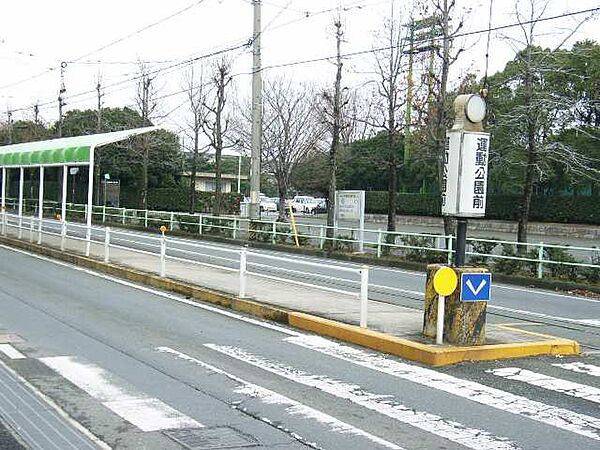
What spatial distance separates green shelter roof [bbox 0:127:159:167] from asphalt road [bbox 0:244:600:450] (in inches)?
434

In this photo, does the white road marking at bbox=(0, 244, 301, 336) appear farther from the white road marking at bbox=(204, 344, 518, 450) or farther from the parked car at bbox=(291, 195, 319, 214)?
the parked car at bbox=(291, 195, 319, 214)

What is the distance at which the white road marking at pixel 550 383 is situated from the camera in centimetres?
735

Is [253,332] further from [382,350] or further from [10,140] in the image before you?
[10,140]

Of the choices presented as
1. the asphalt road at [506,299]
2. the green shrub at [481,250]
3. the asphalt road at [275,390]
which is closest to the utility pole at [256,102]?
the asphalt road at [506,299]

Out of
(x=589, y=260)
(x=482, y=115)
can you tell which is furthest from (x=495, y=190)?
(x=482, y=115)

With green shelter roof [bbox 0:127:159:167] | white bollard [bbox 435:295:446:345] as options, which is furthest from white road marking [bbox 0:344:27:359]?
green shelter roof [bbox 0:127:159:167]

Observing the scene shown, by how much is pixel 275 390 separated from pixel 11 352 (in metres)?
3.47

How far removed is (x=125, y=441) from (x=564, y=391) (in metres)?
4.46

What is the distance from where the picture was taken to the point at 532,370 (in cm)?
836

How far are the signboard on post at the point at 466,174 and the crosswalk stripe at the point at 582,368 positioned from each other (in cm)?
209

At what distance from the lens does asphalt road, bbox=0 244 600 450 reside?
5805 mm

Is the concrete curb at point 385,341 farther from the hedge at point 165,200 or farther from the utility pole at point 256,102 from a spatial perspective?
the hedge at point 165,200

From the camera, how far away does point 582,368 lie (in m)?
8.60

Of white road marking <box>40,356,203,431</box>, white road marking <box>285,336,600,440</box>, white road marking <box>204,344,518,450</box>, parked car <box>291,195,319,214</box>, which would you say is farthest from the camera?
parked car <box>291,195,319,214</box>
